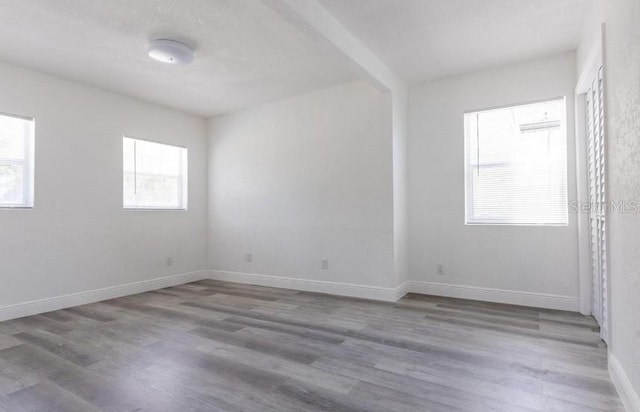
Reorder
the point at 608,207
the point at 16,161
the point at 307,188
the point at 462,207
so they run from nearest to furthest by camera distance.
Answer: the point at 608,207 < the point at 16,161 < the point at 462,207 < the point at 307,188

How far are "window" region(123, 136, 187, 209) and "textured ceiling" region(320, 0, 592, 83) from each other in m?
3.36

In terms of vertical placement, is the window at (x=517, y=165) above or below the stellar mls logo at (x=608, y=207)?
above

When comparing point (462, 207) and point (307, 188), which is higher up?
point (307, 188)

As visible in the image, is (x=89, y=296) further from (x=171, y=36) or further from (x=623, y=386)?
(x=623, y=386)

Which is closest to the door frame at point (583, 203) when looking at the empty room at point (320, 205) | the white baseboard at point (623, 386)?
the empty room at point (320, 205)

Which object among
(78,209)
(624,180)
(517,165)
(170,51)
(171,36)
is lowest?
(78,209)

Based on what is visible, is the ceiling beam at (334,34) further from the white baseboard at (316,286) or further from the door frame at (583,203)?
the white baseboard at (316,286)

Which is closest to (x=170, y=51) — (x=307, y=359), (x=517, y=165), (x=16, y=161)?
(x=16, y=161)

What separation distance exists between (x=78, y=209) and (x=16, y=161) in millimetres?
756

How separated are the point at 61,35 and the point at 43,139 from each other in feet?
4.31

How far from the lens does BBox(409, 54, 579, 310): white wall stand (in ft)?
11.8

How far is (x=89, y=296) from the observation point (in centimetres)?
415

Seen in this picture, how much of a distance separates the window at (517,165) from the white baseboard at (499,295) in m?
0.76

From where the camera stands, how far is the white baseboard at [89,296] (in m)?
3.57
